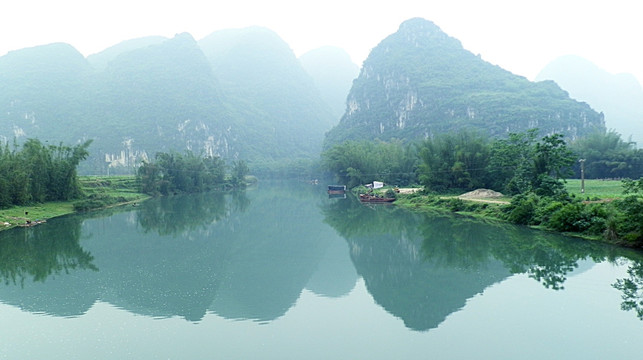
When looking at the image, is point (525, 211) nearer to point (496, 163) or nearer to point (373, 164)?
point (496, 163)

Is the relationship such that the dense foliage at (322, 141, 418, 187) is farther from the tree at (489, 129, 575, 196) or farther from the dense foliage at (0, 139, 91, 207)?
the dense foliage at (0, 139, 91, 207)

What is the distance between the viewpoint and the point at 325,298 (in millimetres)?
14508

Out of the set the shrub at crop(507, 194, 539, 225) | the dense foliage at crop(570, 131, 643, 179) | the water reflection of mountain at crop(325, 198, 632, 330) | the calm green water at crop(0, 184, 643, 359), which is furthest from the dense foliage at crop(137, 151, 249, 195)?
the dense foliage at crop(570, 131, 643, 179)

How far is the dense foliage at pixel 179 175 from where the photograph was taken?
232 ft

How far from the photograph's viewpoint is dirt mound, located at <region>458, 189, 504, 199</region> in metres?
39.5

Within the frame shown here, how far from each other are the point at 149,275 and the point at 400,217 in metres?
23.7

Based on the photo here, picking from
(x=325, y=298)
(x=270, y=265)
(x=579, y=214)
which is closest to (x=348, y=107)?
(x=579, y=214)

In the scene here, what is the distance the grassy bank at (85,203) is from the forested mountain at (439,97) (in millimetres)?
85274

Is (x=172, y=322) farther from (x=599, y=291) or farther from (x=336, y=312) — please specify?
(x=599, y=291)

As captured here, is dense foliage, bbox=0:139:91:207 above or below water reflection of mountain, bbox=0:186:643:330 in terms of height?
above

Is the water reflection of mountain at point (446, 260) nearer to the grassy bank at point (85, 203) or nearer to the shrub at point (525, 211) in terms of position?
the shrub at point (525, 211)

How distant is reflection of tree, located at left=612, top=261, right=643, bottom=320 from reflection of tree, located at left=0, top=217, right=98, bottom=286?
21107mm

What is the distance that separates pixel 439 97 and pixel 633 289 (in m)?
139

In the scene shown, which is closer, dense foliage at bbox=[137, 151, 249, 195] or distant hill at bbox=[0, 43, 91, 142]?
dense foliage at bbox=[137, 151, 249, 195]
